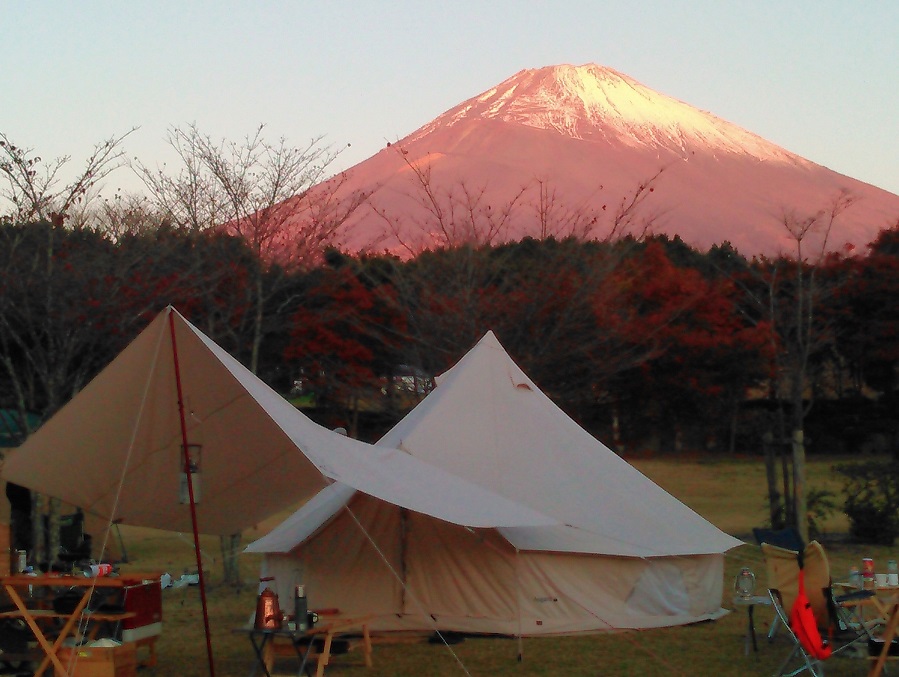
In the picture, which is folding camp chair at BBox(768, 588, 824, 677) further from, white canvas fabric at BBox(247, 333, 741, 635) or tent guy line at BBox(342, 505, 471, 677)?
tent guy line at BBox(342, 505, 471, 677)

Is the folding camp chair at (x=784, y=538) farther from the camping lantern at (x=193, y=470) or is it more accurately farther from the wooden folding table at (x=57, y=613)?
the wooden folding table at (x=57, y=613)

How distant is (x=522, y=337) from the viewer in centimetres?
1560

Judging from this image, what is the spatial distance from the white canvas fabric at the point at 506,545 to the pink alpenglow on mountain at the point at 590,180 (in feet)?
23.1

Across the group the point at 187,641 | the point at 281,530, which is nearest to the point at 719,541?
the point at 281,530

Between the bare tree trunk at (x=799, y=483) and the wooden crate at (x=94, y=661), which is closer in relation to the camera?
the wooden crate at (x=94, y=661)

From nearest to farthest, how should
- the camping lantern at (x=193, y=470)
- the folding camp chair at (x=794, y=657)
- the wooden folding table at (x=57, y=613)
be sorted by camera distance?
the wooden folding table at (x=57, y=613) < the folding camp chair at (x=794, y=657) < the camping lantern at (x=193, y=470)

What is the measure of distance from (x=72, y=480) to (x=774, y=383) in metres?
20.6

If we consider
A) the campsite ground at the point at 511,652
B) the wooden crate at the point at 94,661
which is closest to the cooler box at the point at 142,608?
the wooden crate at the point at 94,661

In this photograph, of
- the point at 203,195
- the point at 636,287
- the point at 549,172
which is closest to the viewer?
the point at 203,195

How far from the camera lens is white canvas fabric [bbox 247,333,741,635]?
859 cm

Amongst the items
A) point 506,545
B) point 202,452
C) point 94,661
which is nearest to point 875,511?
point 506,545

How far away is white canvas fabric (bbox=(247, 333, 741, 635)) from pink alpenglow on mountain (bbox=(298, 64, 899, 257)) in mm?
7043

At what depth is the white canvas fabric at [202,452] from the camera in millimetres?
7133

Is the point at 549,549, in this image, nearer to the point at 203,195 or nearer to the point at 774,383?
the point at 203,195
